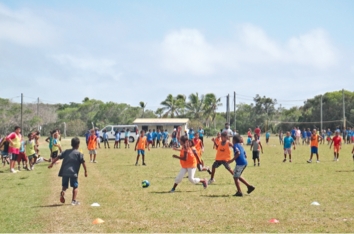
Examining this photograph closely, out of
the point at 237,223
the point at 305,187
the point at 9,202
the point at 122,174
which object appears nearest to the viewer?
the point at 237,223

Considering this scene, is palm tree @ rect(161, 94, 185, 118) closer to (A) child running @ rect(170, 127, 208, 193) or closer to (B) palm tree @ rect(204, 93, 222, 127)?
(B) palm tree @ rect(204, 93, 222, 127)

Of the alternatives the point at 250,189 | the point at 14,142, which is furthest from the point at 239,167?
the point at 14,142

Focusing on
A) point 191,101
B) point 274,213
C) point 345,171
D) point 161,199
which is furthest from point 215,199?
point 191,101

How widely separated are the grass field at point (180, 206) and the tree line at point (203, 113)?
60.9 m

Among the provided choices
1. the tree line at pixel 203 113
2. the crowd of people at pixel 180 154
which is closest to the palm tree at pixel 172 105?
the tree line at pixel 203 113

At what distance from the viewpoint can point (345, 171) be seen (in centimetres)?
2095

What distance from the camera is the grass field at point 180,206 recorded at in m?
9.57

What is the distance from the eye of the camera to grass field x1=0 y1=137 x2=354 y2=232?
957 centimetres

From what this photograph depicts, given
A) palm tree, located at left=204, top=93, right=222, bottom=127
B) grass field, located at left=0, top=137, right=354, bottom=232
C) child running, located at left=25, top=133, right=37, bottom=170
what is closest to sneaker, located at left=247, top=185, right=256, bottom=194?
grass field, located at left=0, top=137, right=354, bottom=232

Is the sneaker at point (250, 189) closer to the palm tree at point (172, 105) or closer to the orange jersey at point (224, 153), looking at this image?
the orange jersey at point (224, 153)

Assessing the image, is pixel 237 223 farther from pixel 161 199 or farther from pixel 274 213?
pixel 161 199

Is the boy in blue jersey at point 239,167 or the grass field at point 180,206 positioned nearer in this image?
the grass field at point 180,206

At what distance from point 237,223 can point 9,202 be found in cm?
625

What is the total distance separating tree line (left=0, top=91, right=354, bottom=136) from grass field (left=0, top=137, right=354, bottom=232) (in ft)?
200
